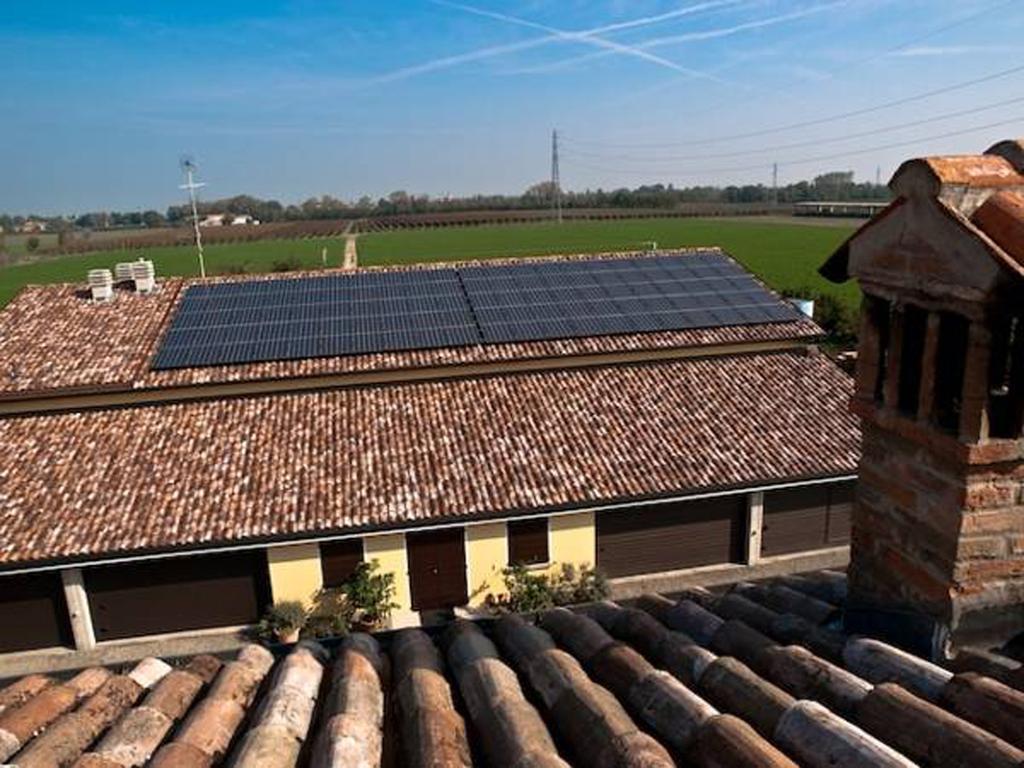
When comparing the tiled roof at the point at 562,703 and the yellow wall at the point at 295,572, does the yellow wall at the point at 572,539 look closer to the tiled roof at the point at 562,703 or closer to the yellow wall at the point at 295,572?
the yellow wall at the point at 295,572

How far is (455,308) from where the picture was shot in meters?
21.7

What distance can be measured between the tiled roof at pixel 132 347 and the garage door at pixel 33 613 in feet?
15.7

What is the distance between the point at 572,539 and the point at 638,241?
80.6m

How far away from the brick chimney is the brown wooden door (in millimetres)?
11228

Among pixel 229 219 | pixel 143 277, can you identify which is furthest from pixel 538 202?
pixel 143 277

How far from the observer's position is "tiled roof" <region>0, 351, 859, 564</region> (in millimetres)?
15203

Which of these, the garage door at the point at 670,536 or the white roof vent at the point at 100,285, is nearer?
the garage door at the point at 670,536

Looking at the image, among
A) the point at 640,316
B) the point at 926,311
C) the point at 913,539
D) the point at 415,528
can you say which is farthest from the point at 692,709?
the point at 640,316

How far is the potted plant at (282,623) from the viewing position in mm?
15422

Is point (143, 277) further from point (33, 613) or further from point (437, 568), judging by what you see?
point (437, 568)

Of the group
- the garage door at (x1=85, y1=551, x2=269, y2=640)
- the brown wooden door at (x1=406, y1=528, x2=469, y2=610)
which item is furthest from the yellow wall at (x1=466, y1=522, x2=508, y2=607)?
the garage door at (x1=85, y1=551, x2=269, y2=640)

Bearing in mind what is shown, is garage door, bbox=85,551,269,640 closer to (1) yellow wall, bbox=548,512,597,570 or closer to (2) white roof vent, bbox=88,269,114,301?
(1) yellow wall, bbox=548,512,597,570

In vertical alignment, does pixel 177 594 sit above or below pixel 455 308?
below

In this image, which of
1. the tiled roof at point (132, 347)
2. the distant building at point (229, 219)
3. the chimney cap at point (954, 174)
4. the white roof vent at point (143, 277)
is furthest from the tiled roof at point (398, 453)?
the distant building at point (229, 219)
